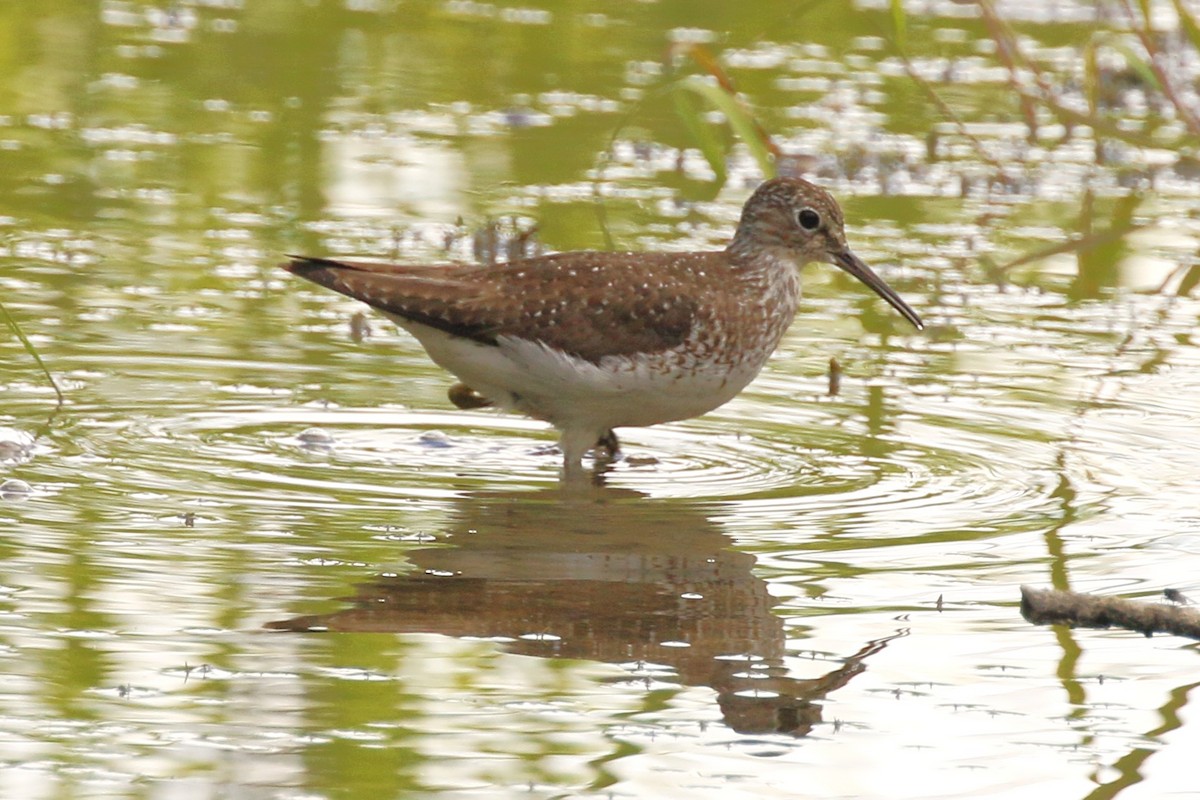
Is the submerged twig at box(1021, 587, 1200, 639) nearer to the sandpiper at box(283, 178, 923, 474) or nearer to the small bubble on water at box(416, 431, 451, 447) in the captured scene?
the sandpiper at box(283, 178, 923, 474)

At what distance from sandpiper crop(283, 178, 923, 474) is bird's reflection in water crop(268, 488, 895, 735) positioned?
2.11 feet

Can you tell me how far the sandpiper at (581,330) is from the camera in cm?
805

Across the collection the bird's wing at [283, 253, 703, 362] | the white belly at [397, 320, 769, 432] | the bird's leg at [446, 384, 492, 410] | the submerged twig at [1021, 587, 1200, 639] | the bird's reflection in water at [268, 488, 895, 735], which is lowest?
the bird's reflection in water at [268, 488, 895, 735]

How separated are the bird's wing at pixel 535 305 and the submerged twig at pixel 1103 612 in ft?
7.93

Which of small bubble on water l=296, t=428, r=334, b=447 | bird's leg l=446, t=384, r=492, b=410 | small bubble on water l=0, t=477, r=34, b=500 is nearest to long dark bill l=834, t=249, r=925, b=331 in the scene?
bird's leg l=446, t=384, r=492, b=410

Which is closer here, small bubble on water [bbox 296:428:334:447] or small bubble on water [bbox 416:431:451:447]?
small bubble on water [bbox 296:428:334:447]

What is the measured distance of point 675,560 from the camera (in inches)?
272

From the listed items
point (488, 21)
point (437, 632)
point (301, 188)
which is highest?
point (488, 21)

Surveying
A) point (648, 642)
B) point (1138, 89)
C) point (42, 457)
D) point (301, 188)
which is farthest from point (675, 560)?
point (1138, 89)

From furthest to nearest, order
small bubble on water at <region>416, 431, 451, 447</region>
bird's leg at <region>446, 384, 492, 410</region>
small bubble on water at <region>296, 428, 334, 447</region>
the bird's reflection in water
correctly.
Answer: bird's leg at <region>446, 384, 492, 410</region>
small bubble on water at <region>416, 431, 451, 447</region>
small bubble on water at <region>296, 428, 334, 447</region>
the bird's reflection in water

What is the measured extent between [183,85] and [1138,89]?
25.5ft

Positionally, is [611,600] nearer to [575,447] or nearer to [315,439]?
[575,447]

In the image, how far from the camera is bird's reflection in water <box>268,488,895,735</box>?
18.6 feet

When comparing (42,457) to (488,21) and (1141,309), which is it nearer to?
(1141,309)
